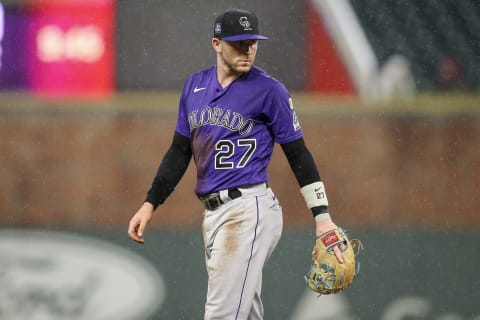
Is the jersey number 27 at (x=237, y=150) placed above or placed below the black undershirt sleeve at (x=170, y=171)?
above

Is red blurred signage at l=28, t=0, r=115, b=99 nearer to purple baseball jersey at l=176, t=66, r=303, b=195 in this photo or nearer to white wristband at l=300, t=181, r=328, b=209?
purple baseball jersey at l=176, t=66, r=303, b=195

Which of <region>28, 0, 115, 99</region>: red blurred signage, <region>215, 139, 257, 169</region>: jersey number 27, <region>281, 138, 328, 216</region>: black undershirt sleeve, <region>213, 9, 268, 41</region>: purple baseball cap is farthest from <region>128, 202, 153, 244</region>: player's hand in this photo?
<region>28, 0, 115, 99</region>: red blurred signage

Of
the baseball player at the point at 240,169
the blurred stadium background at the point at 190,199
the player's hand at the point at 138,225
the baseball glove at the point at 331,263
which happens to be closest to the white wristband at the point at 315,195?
the baseball player at the point at 240,169

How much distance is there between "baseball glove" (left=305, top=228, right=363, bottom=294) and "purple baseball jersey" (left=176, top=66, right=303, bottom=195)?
33 cm

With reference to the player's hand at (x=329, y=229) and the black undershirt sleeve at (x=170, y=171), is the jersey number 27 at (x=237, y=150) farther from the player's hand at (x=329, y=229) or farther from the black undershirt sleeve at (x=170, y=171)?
the player's hand at (x=329, y=229)

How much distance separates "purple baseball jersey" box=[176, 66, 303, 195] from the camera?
3490 mm

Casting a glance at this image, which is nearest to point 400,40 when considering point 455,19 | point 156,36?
point 455,19

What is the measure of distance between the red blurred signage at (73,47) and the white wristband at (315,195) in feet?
7.19

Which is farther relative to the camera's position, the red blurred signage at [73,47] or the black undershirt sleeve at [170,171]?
the red blurred signage at [73,47]

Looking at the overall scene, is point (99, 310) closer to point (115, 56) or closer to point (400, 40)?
point (115, 56)

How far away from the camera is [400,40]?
545 centimetres

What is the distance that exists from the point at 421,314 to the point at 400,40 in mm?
1557

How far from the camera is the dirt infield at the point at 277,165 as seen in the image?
5.08 m

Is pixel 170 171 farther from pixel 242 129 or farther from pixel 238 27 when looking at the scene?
pixel 238 27
